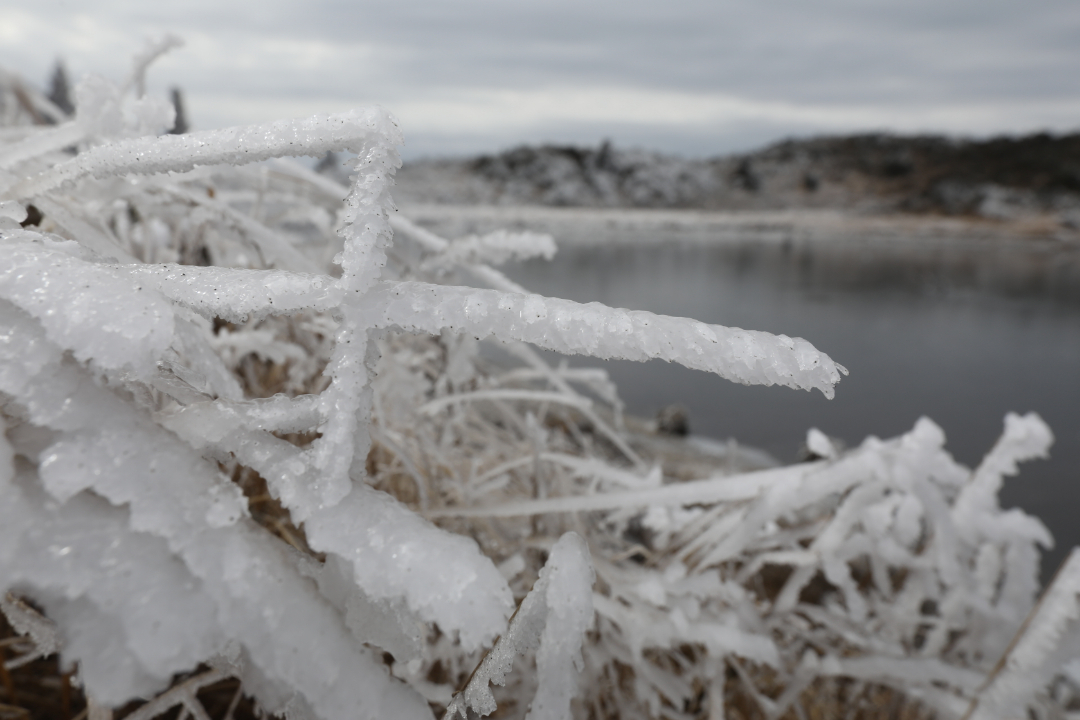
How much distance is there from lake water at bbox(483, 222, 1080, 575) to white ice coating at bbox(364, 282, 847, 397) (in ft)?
0.08

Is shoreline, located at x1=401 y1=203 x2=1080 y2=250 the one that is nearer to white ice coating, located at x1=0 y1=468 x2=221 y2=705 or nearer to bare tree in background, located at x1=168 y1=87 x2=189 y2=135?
bare tree in background, located at x1=168 y1=87 x2=189 y2=135

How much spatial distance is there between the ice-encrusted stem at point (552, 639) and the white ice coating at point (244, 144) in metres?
0.12

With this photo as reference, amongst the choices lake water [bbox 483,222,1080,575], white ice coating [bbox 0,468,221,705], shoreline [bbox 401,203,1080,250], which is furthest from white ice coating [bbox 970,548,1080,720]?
shoreline [bbox 401,203,1080,250]

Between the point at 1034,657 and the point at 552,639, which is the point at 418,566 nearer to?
the point at 552,639

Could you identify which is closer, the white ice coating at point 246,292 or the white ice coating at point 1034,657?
the white ice coating at point 246,292

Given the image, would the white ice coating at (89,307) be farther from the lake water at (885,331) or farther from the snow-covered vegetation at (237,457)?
the lake water at (885,331)

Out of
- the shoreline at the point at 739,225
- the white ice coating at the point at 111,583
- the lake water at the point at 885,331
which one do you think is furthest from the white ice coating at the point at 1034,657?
the shoreline at the point at 739,225

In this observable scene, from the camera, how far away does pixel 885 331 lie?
385cm

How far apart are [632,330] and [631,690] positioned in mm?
317

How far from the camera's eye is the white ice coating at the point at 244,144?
172 millimetres

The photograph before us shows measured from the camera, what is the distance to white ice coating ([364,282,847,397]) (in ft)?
0.53

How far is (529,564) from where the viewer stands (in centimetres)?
39

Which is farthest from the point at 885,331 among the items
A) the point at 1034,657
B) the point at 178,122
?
the point at 178,122

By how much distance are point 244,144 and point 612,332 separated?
4.4 inches
